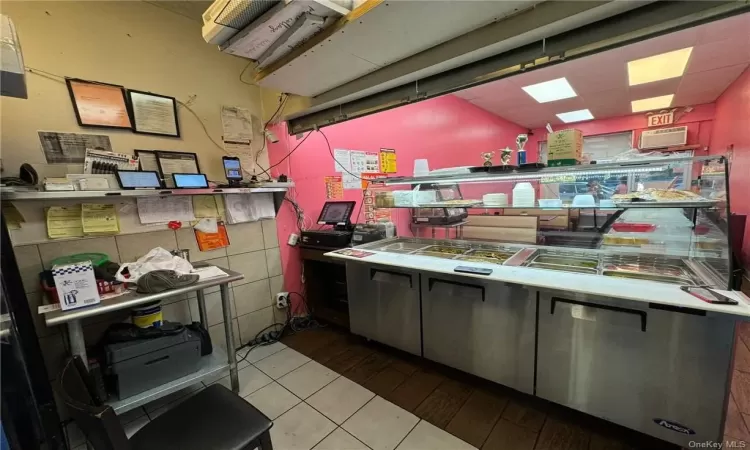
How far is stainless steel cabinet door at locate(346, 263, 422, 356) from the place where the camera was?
1952 millimetres

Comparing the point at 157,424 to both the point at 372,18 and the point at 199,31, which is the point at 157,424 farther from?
the point at 199,31

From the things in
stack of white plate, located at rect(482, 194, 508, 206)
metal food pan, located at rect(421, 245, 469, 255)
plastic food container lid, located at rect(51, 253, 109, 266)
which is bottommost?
metal food pan, located at rect(421, 245, 469, 255)

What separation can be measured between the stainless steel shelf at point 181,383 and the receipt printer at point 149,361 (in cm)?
3

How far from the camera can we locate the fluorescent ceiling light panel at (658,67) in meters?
3.07

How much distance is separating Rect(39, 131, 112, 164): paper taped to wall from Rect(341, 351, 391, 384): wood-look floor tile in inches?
81.7

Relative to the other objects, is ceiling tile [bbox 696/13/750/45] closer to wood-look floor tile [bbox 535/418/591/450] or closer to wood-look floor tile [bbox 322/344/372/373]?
wood-look floor tile [bbox 535/418/591/450]

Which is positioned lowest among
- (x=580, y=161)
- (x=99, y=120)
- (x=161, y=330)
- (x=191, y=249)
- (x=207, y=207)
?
(x=161, y=330)

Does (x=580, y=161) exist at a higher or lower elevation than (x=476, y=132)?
lower

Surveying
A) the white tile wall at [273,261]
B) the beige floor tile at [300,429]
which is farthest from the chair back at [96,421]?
the white tile wall at [273,261]

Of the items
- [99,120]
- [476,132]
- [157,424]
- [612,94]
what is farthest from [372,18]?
[612,94]

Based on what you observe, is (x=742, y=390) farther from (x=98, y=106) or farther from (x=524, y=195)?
(x=98, y=106)

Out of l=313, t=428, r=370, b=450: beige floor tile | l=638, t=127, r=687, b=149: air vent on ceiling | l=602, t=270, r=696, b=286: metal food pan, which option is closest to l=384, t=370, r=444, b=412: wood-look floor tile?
l=313, t=428, r=370, b=450: beige floor tile

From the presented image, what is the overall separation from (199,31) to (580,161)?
269 cm

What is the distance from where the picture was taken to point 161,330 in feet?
5.09
